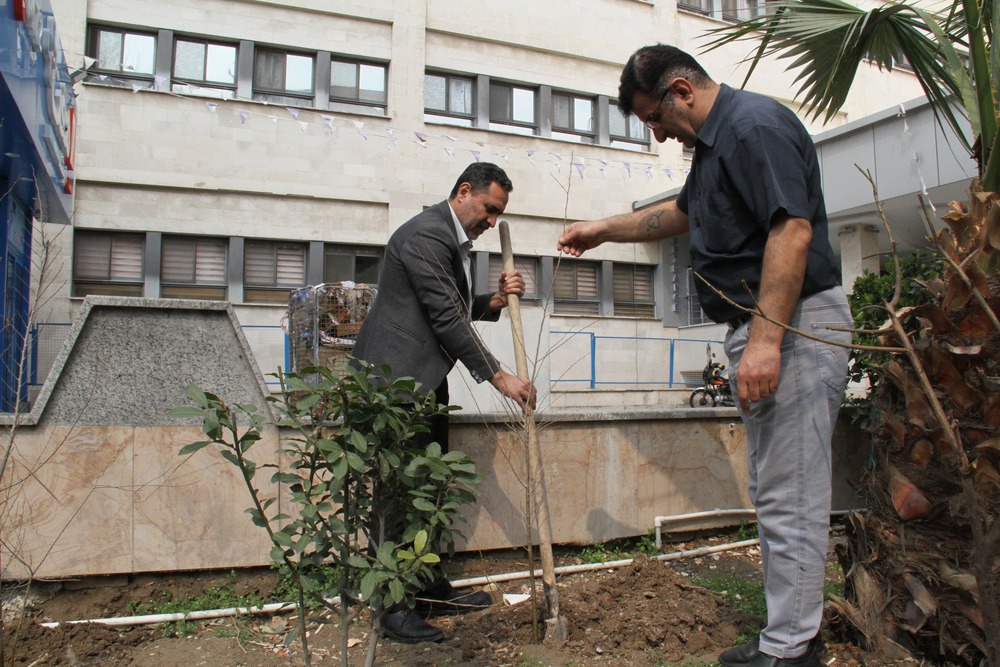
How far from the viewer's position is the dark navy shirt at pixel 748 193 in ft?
7.29

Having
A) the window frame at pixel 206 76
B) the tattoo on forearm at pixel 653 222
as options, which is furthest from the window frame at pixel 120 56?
the tattoo on forearm at pixel 653 222

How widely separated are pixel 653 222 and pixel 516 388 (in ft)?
3.33

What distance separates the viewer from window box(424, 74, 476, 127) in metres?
16.3

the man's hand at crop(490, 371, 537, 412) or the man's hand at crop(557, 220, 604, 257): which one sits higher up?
the man's hand at crop(557, 220, 604, 257)

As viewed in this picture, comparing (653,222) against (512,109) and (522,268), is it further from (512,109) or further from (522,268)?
(512,109)

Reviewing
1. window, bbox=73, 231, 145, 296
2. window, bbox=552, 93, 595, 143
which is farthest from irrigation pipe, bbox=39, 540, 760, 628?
window, bbox=552, 93, 595, 143

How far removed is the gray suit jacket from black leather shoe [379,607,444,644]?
955mm

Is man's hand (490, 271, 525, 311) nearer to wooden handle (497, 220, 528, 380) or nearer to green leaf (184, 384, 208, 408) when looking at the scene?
wooden handle (497, 220, 528, 380)

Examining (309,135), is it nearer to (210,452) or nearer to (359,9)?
(359,9)

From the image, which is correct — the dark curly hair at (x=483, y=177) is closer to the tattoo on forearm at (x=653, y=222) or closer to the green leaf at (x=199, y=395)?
the tattoo on forearm at (x=653, y=222)

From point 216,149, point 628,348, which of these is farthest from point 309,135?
point 628,348

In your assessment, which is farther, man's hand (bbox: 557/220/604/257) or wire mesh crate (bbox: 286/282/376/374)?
wire mesh crate (bbox: 286/282/376/374)

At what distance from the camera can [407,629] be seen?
9.05 ft

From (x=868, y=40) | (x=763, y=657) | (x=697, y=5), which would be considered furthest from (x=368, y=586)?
(x=697, y=5)
